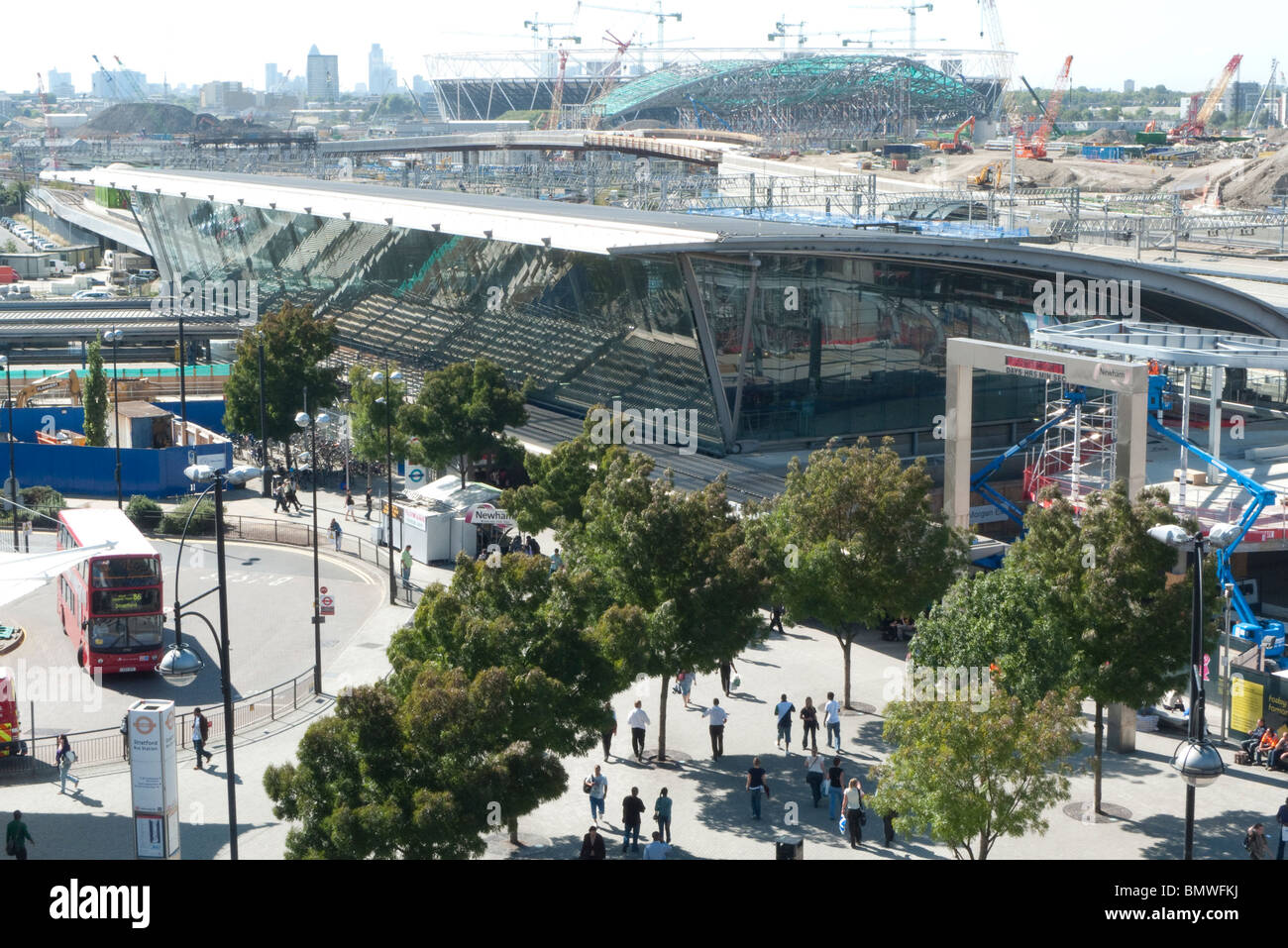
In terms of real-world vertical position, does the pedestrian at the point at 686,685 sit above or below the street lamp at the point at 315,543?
below

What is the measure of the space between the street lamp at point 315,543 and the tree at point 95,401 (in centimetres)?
541

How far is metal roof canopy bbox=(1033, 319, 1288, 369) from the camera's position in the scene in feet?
102

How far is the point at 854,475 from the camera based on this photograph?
2392 cm

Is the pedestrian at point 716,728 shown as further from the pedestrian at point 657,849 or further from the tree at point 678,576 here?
the pedestrian at point 657,849

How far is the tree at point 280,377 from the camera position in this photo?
1651 inches

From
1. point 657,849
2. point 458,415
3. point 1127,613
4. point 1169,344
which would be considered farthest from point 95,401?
point 1127,613

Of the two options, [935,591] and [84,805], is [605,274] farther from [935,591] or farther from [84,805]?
[84,805]

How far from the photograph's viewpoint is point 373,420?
37.8 m

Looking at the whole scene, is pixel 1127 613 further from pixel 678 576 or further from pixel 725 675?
pixel 725 675

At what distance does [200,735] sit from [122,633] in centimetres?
452

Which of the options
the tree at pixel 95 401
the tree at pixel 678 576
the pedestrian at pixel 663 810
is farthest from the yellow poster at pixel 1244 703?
the tree at pixel 95 401

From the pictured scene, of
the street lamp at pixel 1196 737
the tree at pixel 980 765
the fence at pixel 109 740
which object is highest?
the street lamp at pixel 1196 737

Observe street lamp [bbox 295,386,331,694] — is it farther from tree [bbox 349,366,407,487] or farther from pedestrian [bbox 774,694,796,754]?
pedestrian [bbox 774,694,796,754]

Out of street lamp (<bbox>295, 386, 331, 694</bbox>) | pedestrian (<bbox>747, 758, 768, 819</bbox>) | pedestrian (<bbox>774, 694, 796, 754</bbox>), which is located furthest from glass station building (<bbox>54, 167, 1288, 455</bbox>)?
pedestrian (<bbox>747, 758, 768, 819</bbox>)
